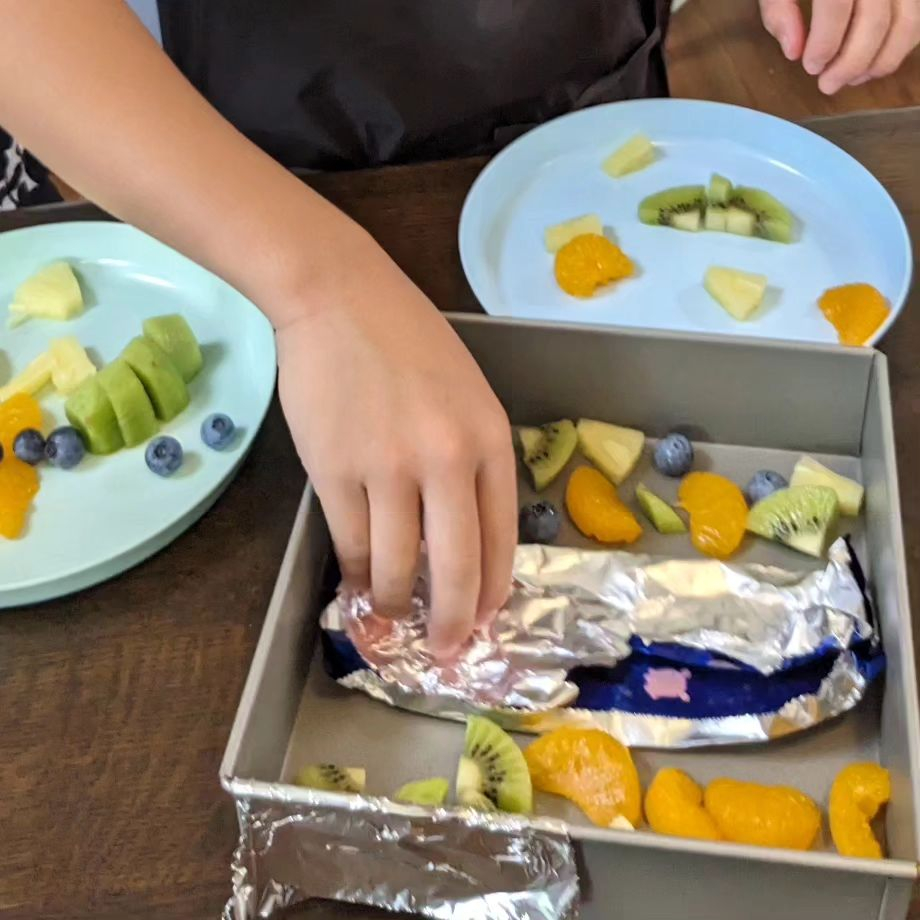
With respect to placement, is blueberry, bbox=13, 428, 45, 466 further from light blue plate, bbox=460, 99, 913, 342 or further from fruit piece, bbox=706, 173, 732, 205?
fruit piece, bbox=706, 173, 732, 205

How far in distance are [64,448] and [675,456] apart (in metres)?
0.51

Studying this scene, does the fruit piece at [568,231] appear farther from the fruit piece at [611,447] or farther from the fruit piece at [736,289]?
the fruit piece at [611,447]

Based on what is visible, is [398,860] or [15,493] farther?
[15,493]

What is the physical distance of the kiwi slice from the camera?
3.61 ft

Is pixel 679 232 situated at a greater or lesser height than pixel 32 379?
lesser

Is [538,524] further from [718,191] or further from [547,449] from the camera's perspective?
[718,191]

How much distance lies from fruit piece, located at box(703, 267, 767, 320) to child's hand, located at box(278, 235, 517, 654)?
0.40 m

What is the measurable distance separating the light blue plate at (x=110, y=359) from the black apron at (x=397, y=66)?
243 mm

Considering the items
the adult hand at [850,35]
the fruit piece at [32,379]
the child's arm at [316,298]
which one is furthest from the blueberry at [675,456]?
the fruit piece at [32,379]

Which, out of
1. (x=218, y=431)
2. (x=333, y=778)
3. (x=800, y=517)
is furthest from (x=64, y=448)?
(x=800, y=517)

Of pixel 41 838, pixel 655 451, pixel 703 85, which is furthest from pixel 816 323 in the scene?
pixel 703 85

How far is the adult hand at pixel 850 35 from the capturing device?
3.60 feet

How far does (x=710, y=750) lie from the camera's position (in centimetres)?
76

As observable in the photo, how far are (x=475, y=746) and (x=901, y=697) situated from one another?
0.28 metres
